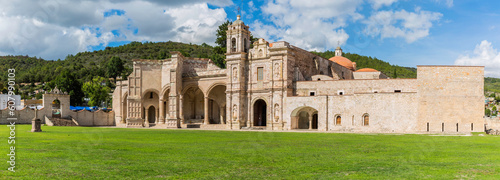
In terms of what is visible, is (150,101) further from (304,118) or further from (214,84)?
(304,118)

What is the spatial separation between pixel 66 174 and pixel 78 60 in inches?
5671

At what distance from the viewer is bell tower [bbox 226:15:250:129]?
50.4m

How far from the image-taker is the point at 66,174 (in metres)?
10.8

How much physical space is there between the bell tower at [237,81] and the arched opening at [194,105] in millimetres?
11217

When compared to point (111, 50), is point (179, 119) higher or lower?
lower

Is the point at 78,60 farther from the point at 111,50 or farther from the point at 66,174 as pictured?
the point at 66,174

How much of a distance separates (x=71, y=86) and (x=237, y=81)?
46280mm

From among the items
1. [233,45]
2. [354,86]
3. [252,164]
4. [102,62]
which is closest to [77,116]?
[233,45]

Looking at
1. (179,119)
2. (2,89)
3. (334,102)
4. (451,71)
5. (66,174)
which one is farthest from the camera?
(2,89)

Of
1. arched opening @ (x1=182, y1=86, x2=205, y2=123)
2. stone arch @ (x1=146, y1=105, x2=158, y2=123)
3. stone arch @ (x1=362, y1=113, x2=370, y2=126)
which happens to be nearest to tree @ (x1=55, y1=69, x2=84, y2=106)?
stone arch @ (x1=146, y1=105, x2=158, y2=123)

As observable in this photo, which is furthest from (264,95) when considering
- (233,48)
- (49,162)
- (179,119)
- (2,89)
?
(2,89)

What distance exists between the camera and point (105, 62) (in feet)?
445

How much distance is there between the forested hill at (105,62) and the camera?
346 ft

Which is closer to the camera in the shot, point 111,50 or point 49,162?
point 49,162
